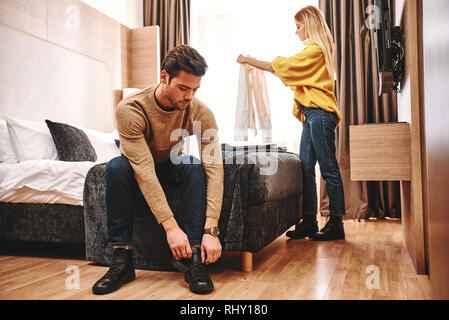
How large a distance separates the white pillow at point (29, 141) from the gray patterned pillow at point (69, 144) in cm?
5

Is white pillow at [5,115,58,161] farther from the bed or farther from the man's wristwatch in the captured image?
the man's wristwatch

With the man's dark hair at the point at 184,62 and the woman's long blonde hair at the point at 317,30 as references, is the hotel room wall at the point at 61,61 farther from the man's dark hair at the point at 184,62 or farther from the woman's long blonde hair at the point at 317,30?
the woman's long blonde hair at the point at 317,30

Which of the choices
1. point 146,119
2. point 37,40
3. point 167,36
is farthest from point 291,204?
point 167,36

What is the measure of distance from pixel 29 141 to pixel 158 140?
1.22m

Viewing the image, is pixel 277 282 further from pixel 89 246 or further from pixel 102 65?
pixel 102 65

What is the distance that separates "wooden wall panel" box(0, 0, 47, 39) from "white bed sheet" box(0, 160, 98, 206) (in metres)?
1.24

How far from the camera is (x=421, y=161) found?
60.6 inches

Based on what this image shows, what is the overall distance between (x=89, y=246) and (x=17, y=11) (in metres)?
1.92

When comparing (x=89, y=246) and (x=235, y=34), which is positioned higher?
(x=235, y=34)

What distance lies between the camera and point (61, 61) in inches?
123

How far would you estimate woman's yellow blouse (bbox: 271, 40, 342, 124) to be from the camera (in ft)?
7.27

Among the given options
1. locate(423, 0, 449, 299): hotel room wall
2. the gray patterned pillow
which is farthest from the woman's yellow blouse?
the gray patterned pillow

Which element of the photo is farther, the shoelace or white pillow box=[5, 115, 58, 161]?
Result: white pillow box=[5, 115, 58, 161]

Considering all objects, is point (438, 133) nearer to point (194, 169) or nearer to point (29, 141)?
point (194, 169)
